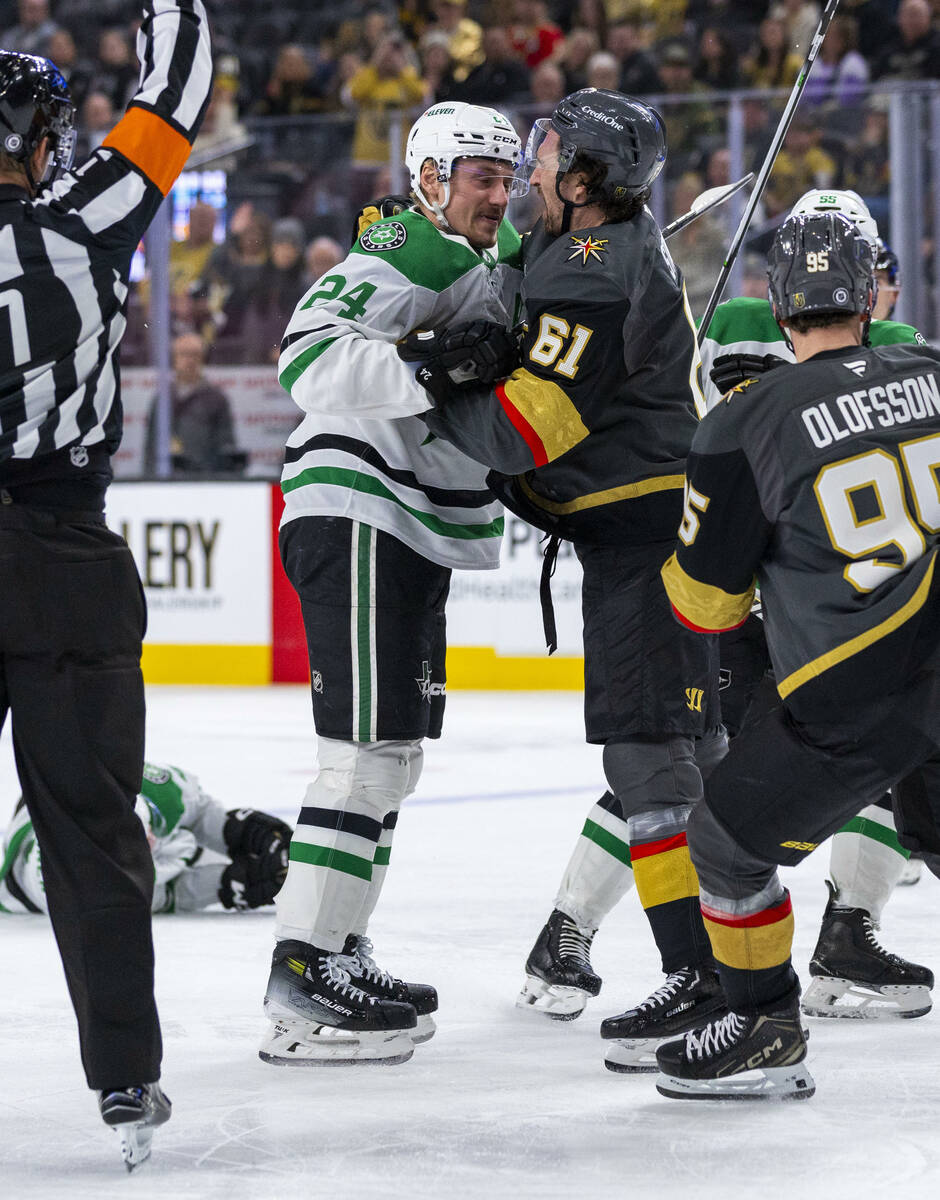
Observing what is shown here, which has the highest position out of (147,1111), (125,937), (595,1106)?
(125,937)

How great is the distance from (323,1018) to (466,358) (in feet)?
3.26

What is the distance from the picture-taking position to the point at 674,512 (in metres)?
2.68

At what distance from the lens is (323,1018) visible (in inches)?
105

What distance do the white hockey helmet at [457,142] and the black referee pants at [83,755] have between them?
931mm

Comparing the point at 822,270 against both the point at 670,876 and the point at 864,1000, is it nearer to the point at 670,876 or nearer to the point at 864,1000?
the point at 670,876

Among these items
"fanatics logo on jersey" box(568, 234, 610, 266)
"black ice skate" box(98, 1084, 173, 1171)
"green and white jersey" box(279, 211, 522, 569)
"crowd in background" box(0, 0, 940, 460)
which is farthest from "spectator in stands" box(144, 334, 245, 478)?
"black ice skate" box(98, 1084, 173, 1171)

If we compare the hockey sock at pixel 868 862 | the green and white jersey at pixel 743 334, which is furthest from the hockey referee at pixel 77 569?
the green and white jersey at pixel 743 334

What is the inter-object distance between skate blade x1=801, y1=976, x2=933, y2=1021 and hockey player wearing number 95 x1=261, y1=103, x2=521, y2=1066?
2.14 ft

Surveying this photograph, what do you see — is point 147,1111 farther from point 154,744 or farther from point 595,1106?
point 154,744

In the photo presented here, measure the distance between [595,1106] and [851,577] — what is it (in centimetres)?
79

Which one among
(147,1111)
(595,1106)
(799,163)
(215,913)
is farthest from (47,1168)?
(799,163)

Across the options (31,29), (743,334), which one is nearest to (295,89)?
(31,29)

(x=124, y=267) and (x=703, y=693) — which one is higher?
(x=124, y=267)

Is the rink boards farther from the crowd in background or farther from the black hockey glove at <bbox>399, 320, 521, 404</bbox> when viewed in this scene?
the black hockey glove at <bbox>399, 320, 521, 404</bbox>
